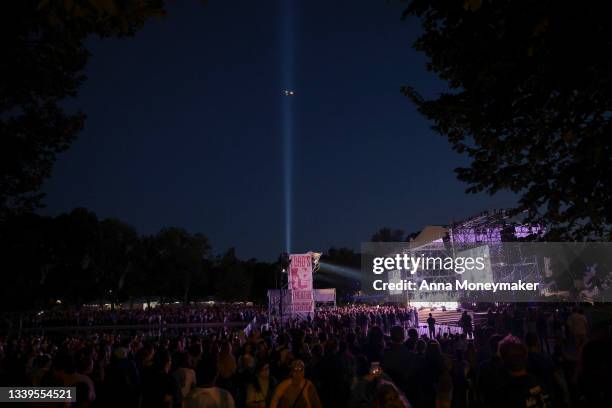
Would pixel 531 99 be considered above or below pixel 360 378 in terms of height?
above

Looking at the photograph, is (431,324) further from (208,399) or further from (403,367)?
(208,399)

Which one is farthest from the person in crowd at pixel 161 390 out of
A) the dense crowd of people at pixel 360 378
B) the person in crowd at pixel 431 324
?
the person in crowd at pixel 431 324

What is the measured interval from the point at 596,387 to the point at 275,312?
23280mm

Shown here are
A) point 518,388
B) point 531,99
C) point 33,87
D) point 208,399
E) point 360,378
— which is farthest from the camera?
point 33,87

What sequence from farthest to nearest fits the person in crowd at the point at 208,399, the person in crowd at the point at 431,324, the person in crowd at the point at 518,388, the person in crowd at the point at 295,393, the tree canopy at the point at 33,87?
the person in crowd at the point at 431,324 → the tree canopy at the point at 33,87 → the person in crowd at the point at 295,393 → the person in crowd at the point at 208,399 → the person in crowd at the point at 518,388

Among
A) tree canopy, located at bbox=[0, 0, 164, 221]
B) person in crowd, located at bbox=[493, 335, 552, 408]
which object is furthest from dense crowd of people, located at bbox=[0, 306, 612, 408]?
tree canopy, located at bbox=[0, 0, 164, 221]

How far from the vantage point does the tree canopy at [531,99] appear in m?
5.65

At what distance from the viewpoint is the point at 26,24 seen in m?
8.13

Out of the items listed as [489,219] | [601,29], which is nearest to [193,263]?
[489,219]

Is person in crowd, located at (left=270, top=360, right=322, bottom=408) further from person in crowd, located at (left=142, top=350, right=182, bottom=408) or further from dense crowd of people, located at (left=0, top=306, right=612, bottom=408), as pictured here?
person in crowd, located at (left=142, top=350, right=182, bottom=408)

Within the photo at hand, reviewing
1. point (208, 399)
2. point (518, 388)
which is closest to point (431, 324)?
point (518, 388)

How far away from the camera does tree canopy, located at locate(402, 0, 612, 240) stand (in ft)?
18.5

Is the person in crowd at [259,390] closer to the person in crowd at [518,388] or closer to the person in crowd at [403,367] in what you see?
the person in crowd at [403,367]

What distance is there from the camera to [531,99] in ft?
23.4
